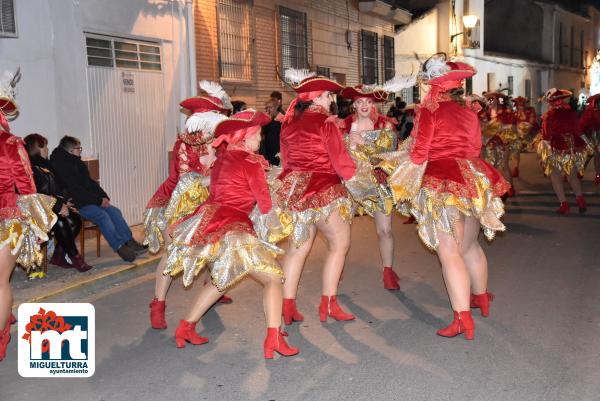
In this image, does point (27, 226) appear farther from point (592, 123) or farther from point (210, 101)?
point (592, 123)

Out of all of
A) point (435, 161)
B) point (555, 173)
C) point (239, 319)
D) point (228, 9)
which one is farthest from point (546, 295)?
point (228, 9)

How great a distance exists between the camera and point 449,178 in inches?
242

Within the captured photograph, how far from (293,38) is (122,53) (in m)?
6.39

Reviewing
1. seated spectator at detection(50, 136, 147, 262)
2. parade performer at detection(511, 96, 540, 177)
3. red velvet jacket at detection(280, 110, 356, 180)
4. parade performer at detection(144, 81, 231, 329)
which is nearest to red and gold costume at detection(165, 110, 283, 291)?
red velvet jacket at detection(280, 110, 356, 180)

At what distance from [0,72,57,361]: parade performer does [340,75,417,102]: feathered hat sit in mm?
2830

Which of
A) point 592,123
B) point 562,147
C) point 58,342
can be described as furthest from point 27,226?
point 592,123

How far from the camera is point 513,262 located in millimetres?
9414

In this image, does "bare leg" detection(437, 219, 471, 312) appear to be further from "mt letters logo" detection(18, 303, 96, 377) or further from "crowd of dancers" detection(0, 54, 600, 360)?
"mt letters logo" detection(18, 303, 96, 377)

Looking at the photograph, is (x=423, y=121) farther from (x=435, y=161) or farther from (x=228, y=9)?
(x=228, y=9)

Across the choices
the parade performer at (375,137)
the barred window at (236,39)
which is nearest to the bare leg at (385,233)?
the parade performer at (375,137)

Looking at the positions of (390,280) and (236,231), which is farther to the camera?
(390,280)

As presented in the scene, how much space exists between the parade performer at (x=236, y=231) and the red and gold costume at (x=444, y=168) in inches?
48.9

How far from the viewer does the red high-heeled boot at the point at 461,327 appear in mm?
6258

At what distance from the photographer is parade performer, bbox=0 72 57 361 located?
5859 mm
